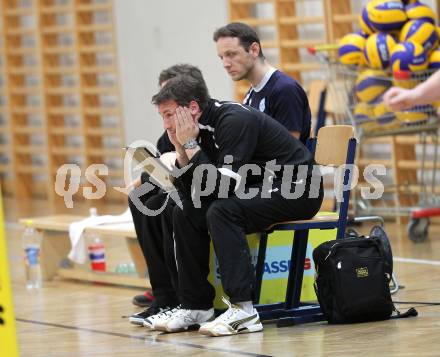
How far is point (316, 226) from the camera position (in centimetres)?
481

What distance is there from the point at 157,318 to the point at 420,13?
3.36 m

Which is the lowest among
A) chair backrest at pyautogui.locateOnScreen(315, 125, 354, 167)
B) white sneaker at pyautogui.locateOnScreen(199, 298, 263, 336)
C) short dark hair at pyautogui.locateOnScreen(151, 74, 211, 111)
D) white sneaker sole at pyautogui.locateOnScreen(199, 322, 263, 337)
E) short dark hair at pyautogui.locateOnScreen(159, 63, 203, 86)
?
white sneaker sole at pyautogui.locateOnScreen(199, 322, 263, 337)

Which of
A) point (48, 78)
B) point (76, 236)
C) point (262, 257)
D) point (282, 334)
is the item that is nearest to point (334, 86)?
point (76, 236)

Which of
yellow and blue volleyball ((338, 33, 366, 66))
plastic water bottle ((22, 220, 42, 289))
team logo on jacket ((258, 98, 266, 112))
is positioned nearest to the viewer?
team logo on jacket ((258, 98, 266, 112))

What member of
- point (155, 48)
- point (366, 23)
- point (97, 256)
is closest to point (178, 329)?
point (97, 256)

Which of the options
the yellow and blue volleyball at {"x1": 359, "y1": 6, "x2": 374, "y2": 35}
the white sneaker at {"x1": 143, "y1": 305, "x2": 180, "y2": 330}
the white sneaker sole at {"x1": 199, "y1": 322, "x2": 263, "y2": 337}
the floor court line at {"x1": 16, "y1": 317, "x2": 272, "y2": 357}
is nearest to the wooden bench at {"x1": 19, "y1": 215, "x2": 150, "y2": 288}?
the floor court line at {"x1": 16, "y1": 317, "x2": 272, "y2": 357}

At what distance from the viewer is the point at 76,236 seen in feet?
21.5

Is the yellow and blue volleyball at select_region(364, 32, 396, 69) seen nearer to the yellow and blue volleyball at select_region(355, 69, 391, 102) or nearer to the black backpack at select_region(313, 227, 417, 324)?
the yellow and blue volleyball at select_region(355, 69, 391, 102)

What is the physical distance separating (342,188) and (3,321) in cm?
210

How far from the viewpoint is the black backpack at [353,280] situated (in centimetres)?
467

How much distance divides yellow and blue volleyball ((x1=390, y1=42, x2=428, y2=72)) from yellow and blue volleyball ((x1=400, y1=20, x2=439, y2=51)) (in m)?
0.07

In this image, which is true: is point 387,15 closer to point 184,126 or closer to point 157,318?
point 184,126

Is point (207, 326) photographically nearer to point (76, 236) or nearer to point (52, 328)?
point (52, 328)

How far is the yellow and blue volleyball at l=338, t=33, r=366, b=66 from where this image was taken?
24.3 ft
